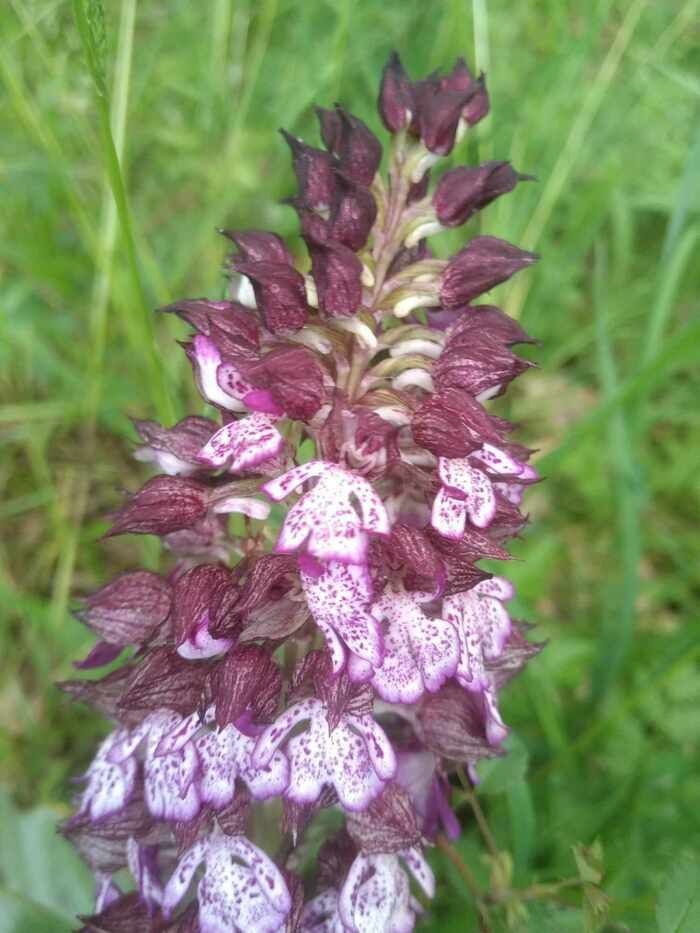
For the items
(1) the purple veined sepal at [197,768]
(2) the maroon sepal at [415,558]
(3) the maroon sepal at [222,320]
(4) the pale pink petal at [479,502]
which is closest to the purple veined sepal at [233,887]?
(1) the purple veined sepal at [197,768]

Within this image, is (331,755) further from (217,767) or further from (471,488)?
(471,488)

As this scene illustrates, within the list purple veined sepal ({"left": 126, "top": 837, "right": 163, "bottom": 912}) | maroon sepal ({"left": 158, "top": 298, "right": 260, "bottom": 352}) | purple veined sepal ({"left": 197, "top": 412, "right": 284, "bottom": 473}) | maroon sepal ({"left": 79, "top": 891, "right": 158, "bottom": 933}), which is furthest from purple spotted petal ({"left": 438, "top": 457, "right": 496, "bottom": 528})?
maroon sepal ({"left": 79, "top": 891, "right": 158, "bottom": 933})

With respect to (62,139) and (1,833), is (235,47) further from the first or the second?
(1,833)

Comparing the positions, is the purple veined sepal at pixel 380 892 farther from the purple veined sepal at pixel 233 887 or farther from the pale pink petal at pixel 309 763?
the pale pink petal at pixel 309 763

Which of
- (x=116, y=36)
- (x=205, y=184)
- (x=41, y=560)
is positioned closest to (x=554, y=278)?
(x=205, y=184)

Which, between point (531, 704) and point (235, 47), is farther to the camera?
point (235, 47)

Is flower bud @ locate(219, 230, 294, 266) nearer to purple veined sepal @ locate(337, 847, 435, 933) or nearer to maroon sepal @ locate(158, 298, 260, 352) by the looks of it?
maroon sepal @ locate(158, 298, 260, 352)
